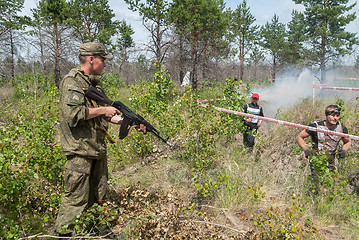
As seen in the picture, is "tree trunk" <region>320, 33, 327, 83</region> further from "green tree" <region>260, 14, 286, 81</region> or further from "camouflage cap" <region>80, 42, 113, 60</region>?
"camouflage cap" <region>80, 42, 113, 60</region>

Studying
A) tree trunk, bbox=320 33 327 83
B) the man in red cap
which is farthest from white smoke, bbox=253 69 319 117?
tree trunk, bbox=320 33 327 83

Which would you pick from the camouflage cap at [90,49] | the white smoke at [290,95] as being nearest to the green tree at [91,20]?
the white smoke at [290,95]

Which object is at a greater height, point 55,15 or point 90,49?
point 55,15

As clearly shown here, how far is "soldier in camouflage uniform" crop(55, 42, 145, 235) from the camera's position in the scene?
223 centimetres

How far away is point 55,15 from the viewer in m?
14.9

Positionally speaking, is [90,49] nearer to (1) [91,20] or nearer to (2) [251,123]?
(2) [251,123]

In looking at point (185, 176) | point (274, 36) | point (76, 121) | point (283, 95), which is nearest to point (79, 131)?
point (76, 121)

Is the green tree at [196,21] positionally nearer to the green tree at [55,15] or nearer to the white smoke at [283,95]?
the white smoke at [283,95]

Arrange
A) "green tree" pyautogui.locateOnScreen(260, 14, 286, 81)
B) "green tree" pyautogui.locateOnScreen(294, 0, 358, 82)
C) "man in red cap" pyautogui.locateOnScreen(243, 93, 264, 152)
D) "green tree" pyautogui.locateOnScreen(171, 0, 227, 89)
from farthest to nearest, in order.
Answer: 1. "green tree" pyautogui.locateOnScreen(260, 14, 286, 81)
2. "green tree" pyautogui.locateOnScreen(294, 0, 358, 82)
3. "green tree" pyautogui.locateOnScreen(171, 0, 227, 89)
4. "man in red cap" pyautogui.locateOnScreen(243, 93, 264, 152)

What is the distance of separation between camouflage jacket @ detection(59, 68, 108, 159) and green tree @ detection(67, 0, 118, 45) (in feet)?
44.7

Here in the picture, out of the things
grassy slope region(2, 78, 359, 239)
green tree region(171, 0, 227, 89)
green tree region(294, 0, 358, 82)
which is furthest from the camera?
green tree region(294, 0, 358, 82)

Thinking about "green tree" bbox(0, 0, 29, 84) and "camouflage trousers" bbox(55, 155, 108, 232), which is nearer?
"camouflage trousers" bbox(55, 155, 108, 232)

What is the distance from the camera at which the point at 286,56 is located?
30891 millimetres

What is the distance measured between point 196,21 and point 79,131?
39.8 feet
